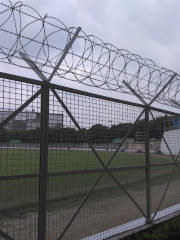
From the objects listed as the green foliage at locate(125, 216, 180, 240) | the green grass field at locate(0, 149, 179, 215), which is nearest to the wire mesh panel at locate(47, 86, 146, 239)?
the green grass field at locate(0, 149, 179, 215)

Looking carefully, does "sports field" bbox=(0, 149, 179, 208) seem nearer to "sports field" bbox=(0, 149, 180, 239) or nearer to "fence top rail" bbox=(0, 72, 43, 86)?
"sports field" bbox=(0, 149, 180, 239)

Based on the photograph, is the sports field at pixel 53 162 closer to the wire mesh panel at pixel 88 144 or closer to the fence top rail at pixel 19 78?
the wire mesh panel at pixel 88 144

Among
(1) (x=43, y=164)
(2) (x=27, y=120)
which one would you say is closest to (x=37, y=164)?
(1) (x=43, y=164)

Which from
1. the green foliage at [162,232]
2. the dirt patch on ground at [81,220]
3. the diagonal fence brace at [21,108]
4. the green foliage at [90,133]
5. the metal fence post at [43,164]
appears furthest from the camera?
the green foliage at [162,232]

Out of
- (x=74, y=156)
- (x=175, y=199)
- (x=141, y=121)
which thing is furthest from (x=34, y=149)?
(x=175, y=199)

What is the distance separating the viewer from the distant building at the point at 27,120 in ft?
11.2

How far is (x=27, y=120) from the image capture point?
3.66 meters

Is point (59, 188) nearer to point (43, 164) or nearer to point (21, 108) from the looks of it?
point (43, 164)

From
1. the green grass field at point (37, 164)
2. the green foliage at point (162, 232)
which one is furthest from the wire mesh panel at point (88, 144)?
the green foliage at point (162, 232)

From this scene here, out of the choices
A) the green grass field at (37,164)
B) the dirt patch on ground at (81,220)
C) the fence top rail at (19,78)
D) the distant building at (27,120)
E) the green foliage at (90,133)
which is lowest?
the dirt patch on ground at (81,220)

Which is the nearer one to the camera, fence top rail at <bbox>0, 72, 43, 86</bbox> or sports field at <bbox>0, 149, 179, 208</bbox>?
fence top rail at <bbox>0, 72, 43, 86</bbox>

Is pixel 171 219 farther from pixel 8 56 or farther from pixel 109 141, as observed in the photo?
pixel 8 56

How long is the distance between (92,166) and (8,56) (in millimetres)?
2172

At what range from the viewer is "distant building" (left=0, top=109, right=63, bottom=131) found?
3.42 metres
